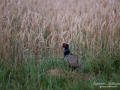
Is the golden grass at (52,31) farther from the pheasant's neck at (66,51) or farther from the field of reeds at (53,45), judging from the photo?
the pheasant's neck at (66,51)

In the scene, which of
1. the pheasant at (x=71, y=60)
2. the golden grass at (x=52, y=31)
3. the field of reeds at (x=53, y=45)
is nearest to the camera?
the field of reeds at (x=53, y=45)

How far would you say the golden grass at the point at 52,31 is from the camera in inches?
191

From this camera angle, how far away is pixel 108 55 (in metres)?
4.79

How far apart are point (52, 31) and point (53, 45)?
1.31 feet

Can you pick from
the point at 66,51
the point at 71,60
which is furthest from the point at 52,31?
the point at 71,60

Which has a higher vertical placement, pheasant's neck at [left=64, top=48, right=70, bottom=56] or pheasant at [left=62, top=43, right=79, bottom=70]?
pheasant's neck at [left=64, top=48, right=70, bottom=56]

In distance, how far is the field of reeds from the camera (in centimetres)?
396

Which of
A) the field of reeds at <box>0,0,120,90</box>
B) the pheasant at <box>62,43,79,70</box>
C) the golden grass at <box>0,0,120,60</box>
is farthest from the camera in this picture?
the golden grass at <box>0,0,120,60</box>

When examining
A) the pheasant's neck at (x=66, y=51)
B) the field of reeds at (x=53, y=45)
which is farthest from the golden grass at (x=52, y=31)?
the pheasant's neck at (x=66, y=51)

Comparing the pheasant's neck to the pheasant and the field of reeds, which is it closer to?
the pheasant

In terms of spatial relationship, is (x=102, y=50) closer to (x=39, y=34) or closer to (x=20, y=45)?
(x=39, y=34)

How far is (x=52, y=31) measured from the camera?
17.2 feet

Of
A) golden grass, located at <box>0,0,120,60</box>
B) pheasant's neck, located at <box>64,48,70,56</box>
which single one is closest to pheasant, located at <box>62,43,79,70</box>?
pheasant's neck, located at <box>64,48,70,56</box>

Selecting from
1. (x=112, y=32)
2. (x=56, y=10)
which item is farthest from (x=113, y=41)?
(x=56, y=10)
